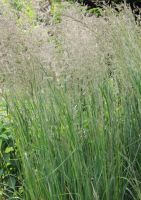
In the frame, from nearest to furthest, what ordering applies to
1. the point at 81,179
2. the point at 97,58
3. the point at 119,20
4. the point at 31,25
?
the point at 81,179
the point at 97,58
the point at 31,25
the point at 119,20

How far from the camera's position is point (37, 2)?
293cm

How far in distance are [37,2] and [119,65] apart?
642 mm

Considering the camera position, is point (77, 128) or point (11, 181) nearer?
point (77, 128)

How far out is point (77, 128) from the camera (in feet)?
8.61

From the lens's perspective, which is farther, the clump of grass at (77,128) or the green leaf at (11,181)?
the green leaf at (11,181)

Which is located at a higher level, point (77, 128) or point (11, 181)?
point (77, 128)

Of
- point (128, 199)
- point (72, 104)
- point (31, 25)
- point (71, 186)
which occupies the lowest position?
point (128, 199)

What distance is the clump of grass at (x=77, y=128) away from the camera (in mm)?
2516

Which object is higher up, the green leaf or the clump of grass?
the clump of grass

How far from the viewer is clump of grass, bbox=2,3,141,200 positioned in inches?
99.0

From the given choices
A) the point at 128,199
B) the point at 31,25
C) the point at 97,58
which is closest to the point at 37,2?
the point at 31,25

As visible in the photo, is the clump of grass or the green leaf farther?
the green leaf

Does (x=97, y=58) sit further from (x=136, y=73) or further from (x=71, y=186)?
(x=71, y=186)

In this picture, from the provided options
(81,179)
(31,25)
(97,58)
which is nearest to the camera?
(81,179)
